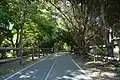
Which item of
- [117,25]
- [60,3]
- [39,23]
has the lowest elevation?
[117,25]

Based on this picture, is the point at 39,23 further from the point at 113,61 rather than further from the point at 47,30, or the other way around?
the point at 113,61

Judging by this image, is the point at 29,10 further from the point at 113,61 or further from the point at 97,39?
the point at 97,39

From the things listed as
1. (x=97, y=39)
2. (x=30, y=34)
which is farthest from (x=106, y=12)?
(x=97, y=39)

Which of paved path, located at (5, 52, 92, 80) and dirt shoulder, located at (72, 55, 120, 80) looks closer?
paved path, located at (5, 52, 92, 80)

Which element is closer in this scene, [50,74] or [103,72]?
[50,74]

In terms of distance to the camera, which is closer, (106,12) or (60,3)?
(106,12)

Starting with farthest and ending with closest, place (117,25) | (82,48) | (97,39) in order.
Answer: (97,39) < (82,48) < (117,25)

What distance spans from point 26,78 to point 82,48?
19320mm

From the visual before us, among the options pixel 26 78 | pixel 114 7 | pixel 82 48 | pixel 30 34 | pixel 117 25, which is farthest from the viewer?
pixel 30 34

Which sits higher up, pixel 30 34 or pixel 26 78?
pixel 30 34

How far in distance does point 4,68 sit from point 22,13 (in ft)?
26.0

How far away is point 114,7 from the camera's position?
13.4m

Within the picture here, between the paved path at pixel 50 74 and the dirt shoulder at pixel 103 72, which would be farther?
the dirt shoulder at pixel 103 72

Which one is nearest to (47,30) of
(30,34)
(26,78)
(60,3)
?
(30,34)
